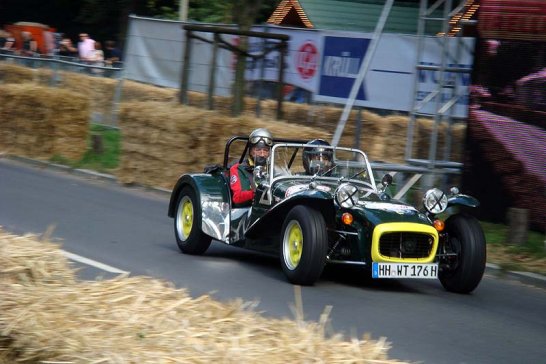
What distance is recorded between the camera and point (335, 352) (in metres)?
4.82

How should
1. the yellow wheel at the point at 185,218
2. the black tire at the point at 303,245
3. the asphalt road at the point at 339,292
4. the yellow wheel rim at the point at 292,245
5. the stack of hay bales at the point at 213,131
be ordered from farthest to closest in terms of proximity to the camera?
1. the stack of hay bales at the point at 213,131
2. the yellow wheel at the point at 185,218
3. the yellow wheel rim at the point at 292,245
4. the black tire at the point at 303,245
5. the asphalt road at the point at 339,292

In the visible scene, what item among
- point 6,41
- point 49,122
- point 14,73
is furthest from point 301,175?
point 6,41

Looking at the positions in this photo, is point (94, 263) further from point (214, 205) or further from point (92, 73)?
→ point (92, 73)

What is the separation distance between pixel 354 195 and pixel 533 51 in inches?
192

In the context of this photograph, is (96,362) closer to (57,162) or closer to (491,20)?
(491,20)

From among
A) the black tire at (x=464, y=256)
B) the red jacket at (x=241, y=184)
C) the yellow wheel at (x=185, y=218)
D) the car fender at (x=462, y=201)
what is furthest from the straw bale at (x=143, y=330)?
the yellow wheel at (x=185, y=218)

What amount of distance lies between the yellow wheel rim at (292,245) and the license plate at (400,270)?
73cm

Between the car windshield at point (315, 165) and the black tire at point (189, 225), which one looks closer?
the car windshield at point (315, 165)

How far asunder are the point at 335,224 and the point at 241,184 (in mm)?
1592

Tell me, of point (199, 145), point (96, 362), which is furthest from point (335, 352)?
point (199, 145)

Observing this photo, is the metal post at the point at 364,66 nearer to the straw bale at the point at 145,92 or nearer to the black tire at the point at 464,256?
the straw bale at the point at 145,92

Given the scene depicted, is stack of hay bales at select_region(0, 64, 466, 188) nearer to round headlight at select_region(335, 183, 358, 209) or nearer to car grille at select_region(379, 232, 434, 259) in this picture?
round headlight at select_region(335, 183, 358, 209)

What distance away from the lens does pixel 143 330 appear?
503 centimetres

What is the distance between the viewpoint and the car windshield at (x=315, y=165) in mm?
10219
